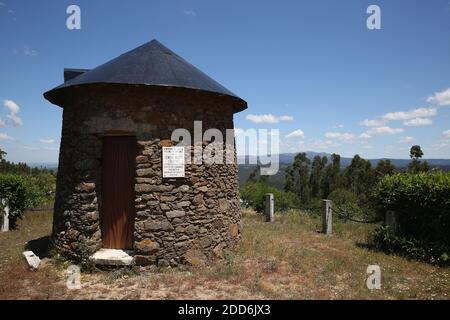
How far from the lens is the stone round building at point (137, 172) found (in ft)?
22.6

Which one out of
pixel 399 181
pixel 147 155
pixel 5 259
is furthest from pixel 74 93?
pixel 399 181

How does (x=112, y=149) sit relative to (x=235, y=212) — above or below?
above

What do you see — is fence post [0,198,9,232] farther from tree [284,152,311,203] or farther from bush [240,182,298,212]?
tree [284,152,311,203]

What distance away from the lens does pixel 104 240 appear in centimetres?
746

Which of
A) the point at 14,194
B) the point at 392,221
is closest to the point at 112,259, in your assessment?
the point at 392,221

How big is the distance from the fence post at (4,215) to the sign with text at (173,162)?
810 cm

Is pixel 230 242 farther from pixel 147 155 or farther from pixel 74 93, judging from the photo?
pixel 74 93

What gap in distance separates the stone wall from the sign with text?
4.6 inches

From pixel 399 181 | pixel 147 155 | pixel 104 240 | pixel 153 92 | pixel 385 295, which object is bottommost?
pixel 385 295

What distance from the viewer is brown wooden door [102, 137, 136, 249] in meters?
7.35

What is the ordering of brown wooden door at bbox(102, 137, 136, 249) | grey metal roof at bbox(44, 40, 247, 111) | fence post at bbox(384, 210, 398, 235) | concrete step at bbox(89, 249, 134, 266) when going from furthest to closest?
fence post at bbox(384, 210, 398, 235) < brown wooden door at bbox(102, 137, 136, 249) < grey metal roof at bbox(44, 40, 247, 111) < concrete step at bbox(89, 249, 134, 266)

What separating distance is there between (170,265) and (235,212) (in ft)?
7.36

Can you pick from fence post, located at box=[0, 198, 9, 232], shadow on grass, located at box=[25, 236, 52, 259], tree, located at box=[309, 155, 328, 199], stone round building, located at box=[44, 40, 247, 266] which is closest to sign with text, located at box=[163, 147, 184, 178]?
Result: stone round building, located at box=[44, 40, 247, 266]

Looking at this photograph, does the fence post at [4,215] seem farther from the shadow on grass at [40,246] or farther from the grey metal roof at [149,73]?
the grey metal roof at [149,73]
